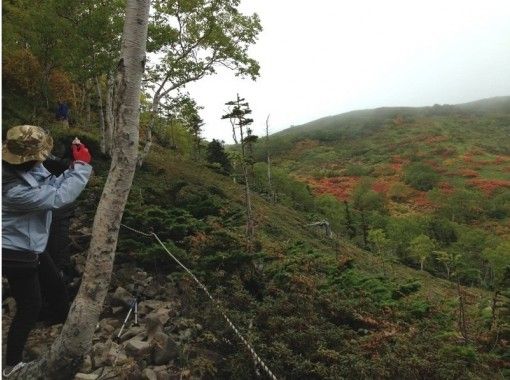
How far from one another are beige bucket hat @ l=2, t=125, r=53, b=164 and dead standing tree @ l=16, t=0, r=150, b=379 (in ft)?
2.32

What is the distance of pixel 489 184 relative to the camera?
79.5 meters

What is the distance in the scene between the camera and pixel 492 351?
6574 mm

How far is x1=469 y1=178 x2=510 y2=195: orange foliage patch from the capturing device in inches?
3027

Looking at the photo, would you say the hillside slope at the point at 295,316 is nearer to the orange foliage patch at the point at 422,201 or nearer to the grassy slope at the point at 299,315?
the grassy slope at the point at 299,315

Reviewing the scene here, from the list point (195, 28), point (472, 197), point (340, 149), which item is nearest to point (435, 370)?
point (195, 28)

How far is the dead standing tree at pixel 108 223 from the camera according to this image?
4227mm

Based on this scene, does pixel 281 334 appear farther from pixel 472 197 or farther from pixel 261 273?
pixel 472 197

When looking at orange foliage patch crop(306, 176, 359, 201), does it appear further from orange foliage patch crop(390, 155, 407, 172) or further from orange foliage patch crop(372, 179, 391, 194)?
orange foliage patch crop(390, 155, 407, 172)

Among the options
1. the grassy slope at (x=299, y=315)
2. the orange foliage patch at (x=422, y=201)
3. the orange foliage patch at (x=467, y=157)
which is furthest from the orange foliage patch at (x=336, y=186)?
the grassy slope at (x=299, y=315)

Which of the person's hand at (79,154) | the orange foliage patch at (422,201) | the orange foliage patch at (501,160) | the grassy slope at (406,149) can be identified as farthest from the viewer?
the orange foliage patch at (501,160)

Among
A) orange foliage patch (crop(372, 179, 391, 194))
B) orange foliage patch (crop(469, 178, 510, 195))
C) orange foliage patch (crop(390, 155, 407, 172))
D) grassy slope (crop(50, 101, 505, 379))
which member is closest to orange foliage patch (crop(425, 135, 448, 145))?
orange foliage patch (crop(390, 155, 407, 172))

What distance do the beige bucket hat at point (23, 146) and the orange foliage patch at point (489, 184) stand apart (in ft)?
276

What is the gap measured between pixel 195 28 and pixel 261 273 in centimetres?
1561

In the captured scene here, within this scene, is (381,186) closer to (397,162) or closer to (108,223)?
(397,162)
